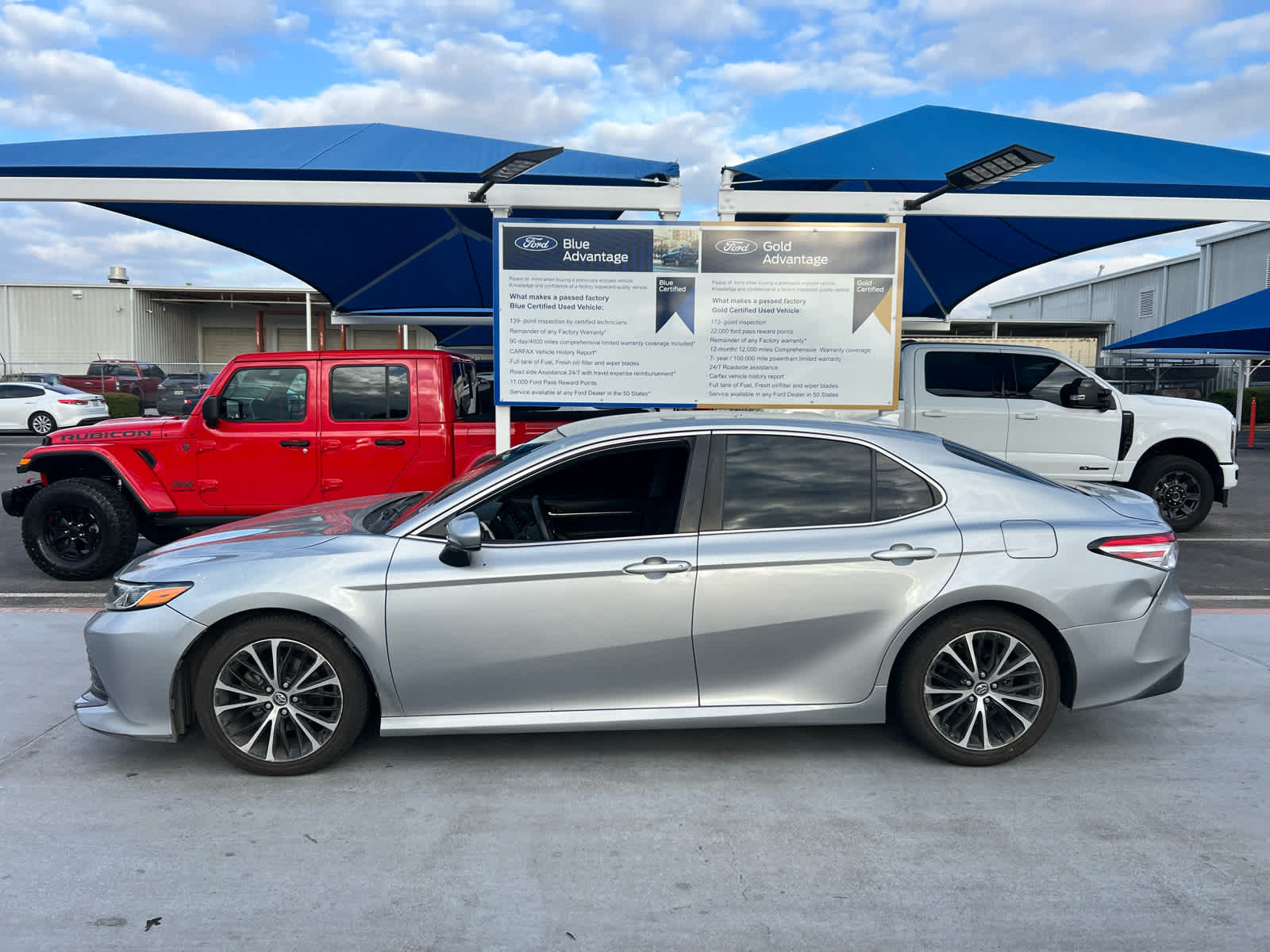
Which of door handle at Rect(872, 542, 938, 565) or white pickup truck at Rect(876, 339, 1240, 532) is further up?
white pickup truck at Rect(876, 339, 1240, 532)

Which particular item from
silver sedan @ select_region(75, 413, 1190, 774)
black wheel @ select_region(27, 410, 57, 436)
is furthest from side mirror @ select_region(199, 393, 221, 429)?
black wheel @ select_region(27, 410, 57, 436)

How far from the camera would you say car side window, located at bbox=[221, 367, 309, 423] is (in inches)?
306

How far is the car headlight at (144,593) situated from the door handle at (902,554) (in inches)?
111

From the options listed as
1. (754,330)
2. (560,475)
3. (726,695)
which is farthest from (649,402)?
(726,695)

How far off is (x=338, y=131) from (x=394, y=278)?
450cm

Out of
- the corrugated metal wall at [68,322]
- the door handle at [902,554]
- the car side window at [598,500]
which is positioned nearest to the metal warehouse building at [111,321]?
the corrugated metal wall at [68,322]

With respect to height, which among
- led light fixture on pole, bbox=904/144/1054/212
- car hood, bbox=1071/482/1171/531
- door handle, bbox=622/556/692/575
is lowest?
door handle, bbox=622/556/692/575

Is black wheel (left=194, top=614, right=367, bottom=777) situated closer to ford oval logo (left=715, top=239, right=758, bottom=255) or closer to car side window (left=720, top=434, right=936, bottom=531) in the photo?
car side window (left=720, top=434, right=936, bottom=531)

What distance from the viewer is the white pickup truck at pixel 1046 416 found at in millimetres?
9992

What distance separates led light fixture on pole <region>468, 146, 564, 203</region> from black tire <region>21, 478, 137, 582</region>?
→ 149 inches

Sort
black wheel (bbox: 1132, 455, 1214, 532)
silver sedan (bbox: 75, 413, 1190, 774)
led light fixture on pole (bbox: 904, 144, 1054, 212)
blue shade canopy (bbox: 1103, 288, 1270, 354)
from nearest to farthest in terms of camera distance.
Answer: silver sedan (bbox: 75, 413, 1190, 774) → led light fixture on pole (bbox: 904, 144, 1054, 212) → black wheel (bbox: 1132, 455, 1214, 532) → blue shade canopy (bbox: 1103, 288, 1270, 354)

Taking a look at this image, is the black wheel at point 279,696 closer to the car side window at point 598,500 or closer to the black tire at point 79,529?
the car side window at point 598,500

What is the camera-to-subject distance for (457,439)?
7.89m

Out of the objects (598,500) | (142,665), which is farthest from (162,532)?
(598,500)
